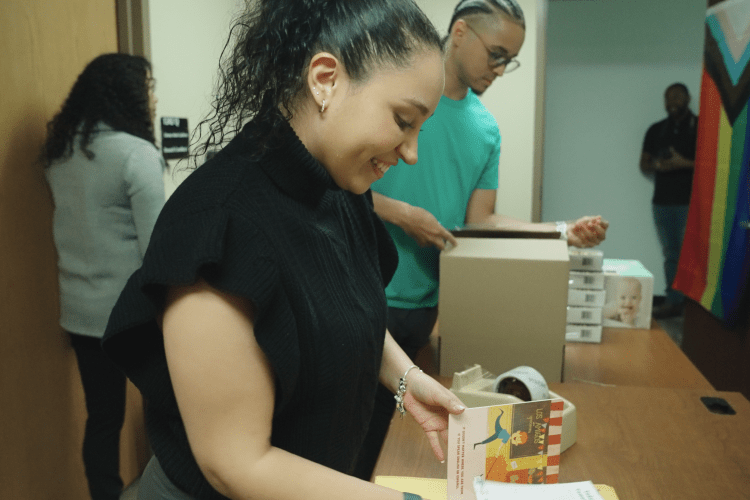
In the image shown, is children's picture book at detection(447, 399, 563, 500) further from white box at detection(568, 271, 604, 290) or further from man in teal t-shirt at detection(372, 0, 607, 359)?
white box at detection(568, 271, 604, 290)

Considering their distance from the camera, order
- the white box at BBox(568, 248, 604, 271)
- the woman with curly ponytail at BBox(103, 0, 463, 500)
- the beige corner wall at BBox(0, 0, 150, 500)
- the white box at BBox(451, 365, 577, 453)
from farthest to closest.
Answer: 1. the white box at BBox(568, 248, 604, 271)
2. the beige corner wall at BBox(0, 0, 150, 500)
3. the white box at BBox(451, 365, 577, 453)
4. the woman with curly ponytail at BBox(103, 0, 463, 500)

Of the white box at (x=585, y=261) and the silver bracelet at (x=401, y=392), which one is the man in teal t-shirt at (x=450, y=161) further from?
the silver bracelet at (x=401, y=392)

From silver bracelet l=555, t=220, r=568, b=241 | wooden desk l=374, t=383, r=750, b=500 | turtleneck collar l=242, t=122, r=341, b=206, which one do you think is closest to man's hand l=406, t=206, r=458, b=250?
silver bracelet l=555, t=220, r=568, b=241

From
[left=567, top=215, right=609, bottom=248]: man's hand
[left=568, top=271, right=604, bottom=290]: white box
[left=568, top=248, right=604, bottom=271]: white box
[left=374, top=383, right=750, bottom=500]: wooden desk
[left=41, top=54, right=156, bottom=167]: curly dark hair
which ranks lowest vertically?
[left=374, top=383, right=750, bottom=500]: wooden desk

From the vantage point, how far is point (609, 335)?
2.08 meters

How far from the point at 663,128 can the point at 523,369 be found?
4.24 m

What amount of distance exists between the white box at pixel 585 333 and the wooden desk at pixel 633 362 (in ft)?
0.06

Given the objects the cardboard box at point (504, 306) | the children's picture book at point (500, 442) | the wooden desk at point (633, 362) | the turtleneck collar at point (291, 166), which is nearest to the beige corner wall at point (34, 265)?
the cardboard box at point (504, 306)

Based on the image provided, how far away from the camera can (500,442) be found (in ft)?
3.02

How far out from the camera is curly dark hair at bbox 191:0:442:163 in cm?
77

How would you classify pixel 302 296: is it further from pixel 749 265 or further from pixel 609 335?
pixel 749 265

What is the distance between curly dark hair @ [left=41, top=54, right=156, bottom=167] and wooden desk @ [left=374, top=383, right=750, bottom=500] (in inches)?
51.1

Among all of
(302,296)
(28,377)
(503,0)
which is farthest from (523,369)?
(28,377)

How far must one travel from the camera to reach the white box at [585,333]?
199 cm
